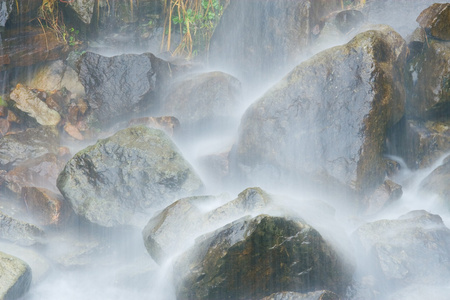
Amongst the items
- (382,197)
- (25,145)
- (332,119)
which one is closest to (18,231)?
(25,145)

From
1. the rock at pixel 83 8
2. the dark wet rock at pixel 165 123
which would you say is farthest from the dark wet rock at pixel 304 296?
the rock at pixel 83 8

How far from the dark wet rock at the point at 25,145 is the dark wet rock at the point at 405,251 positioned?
17.0 ft

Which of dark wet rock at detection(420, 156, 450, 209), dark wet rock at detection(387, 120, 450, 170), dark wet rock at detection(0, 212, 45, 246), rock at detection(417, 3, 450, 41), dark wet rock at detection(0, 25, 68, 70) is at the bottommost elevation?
dark wet rock at detection(0, 212, 45, 246)

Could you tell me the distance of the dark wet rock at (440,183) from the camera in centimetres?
566

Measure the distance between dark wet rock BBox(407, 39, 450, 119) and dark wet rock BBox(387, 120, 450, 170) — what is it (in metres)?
0.18

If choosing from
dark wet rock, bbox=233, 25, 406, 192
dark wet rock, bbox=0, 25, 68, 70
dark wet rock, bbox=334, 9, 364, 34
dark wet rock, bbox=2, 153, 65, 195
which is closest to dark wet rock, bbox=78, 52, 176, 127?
dark wet rock, bbox=0, 25, 68, 70

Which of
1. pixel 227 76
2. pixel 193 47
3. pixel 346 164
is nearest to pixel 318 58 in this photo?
pixel 346 164

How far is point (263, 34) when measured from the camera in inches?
344

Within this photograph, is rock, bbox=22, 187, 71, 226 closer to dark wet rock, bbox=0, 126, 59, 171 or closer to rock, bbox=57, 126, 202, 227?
rock, bbox=57, 126, 202, 227

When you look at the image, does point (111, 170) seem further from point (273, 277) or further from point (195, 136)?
point (273, 277)

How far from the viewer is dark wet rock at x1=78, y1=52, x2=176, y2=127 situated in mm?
8219

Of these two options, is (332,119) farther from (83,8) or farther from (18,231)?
(83,8)

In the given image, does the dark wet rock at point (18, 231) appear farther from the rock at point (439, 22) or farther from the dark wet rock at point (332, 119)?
the rock at point (439, 22)

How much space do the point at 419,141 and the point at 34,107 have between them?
6630mm
